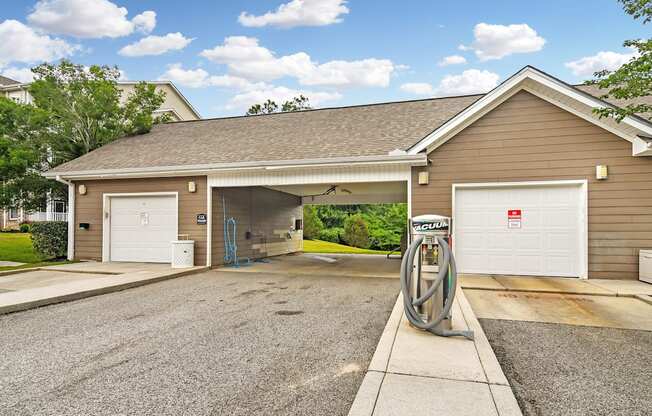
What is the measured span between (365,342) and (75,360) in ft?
9.01

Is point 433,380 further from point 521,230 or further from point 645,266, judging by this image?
point 645,266

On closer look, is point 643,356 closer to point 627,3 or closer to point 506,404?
point 506,404

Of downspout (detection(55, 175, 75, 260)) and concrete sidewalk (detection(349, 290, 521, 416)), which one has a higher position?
downspout (detection(55, 175, 75, 260))

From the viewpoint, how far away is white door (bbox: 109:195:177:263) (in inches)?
400

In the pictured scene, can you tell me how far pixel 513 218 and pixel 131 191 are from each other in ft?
32.4

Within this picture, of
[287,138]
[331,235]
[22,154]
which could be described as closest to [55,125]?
[22,154]

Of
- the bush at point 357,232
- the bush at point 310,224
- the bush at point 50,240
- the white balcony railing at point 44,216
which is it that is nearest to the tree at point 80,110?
the bush at point 50,240

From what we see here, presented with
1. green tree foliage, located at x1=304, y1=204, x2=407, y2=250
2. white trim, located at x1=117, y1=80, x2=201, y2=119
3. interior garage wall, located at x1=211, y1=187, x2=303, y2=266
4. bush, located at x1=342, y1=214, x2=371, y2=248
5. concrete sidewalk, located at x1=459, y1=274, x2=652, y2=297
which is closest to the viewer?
concrete sidewalk, located at x1=459, y1=274, x2=652, y2=297

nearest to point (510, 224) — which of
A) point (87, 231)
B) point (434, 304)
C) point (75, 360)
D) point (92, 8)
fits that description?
point (434, 304)

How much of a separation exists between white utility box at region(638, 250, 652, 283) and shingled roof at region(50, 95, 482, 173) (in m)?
4.96

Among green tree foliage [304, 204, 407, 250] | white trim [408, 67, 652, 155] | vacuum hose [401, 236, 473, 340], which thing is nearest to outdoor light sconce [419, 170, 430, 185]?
white trim [408, 67, 652, 155]

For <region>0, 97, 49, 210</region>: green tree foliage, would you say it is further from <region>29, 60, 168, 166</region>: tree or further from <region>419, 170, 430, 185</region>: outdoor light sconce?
<region>419, 170, 430, 185</region>: outdoor light sconce

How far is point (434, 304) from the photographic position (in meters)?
3.75

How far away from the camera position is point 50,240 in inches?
422
